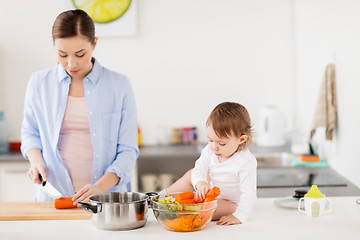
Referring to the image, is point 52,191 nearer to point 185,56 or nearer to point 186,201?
point 186,201

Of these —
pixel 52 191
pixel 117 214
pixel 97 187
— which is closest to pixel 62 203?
pixel 52 191

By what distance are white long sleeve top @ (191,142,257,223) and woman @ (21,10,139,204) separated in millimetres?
429

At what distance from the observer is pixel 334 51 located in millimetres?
2641

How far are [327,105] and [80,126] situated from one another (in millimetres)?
1292

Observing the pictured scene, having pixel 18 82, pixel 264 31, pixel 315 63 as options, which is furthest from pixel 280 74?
pixel 18 82

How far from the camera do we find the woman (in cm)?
198

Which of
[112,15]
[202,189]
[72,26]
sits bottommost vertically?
[202,189]

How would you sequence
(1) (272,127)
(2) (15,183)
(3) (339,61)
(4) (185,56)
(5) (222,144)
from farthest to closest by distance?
(4) (185,56) < (1) (272,127) < (2) (15,183) < (3) (339,61) < (5) (222,144)

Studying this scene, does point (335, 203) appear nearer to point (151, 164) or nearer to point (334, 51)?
point (334, 51)

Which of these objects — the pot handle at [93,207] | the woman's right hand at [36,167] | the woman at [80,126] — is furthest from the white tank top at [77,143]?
the pot handle at [93,207]

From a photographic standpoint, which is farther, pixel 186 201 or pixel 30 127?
pixel 30 127

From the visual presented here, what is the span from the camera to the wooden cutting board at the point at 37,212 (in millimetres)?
1582

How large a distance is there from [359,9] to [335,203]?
2.93 ft

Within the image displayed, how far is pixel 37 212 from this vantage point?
163 centimetres
